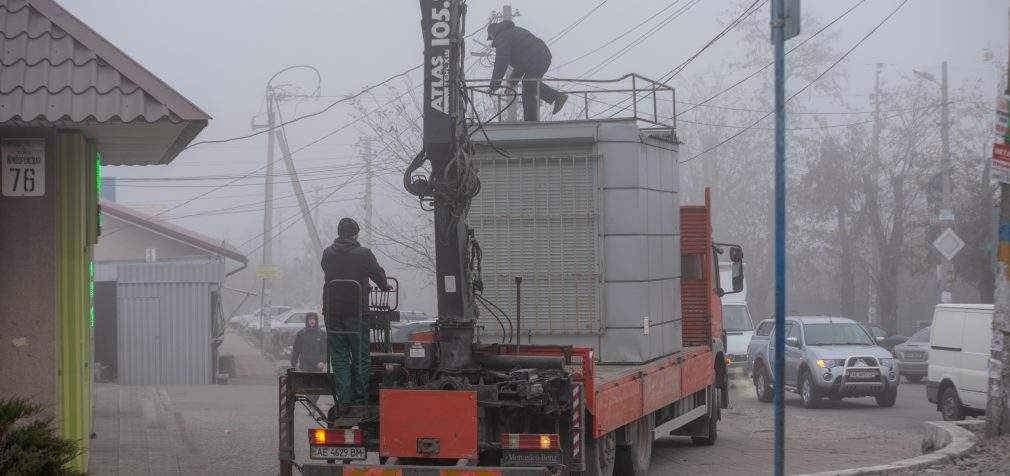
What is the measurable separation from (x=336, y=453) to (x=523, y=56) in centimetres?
578

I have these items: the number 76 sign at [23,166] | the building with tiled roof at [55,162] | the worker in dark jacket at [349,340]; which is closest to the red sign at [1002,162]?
the worker in dark jacket at [349,340]

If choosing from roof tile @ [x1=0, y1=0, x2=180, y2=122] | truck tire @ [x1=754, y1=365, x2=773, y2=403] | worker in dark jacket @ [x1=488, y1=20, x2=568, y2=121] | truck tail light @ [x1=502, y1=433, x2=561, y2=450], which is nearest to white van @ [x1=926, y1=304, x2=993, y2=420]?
truck tire @ [x1=754, y1=365, x2=773, y2=403]

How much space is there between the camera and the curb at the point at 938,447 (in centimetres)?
1111

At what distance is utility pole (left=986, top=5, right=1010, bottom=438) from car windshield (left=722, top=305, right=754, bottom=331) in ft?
56.5

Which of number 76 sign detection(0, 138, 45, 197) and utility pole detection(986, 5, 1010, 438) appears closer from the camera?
number 76 sign detection(0, 138, 45, 197)

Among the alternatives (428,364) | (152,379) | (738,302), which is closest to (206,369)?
(152,379)

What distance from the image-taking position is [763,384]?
25062mm

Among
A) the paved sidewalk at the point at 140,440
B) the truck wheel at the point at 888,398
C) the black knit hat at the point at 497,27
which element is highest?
the black knit hat at the point at 497,27

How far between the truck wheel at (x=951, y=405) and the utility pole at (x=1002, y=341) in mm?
5313

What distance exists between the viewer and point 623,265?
12883mm

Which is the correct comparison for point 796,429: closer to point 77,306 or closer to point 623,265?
point 623,265

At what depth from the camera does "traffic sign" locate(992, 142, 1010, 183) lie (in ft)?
41.3

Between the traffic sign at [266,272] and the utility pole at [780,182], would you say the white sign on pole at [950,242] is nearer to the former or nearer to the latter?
the traffic sign at [266,272]

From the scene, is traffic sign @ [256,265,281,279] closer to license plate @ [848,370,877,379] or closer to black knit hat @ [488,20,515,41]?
license plate @ [848,370,877,379]
